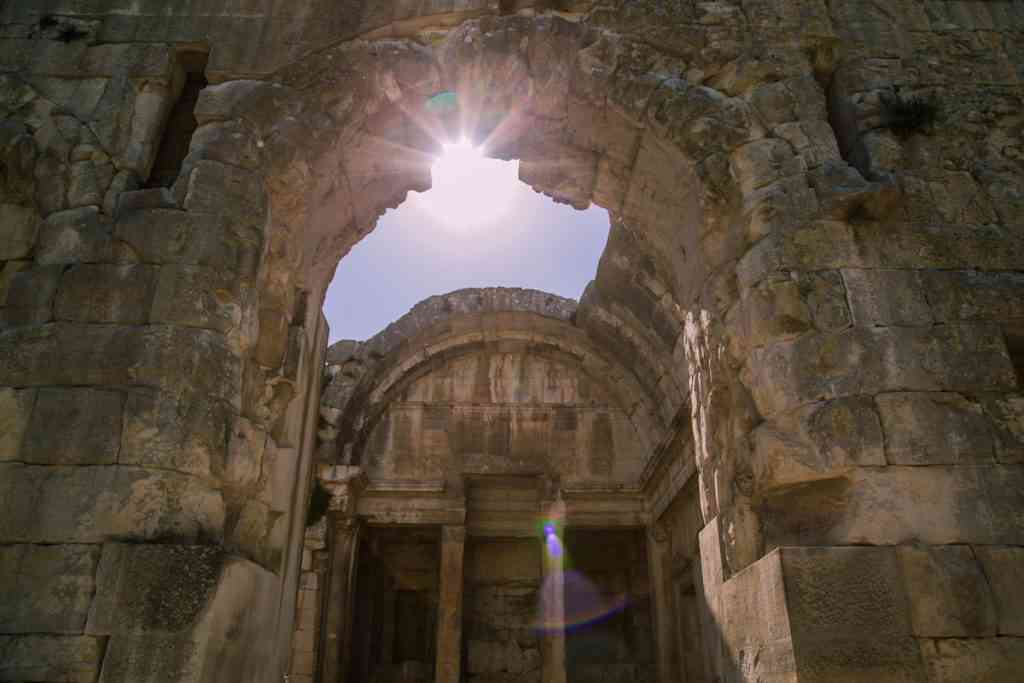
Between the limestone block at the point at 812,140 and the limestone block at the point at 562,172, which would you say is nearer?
the limestone block at the point at 812,140

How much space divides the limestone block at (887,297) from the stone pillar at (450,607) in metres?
7.98

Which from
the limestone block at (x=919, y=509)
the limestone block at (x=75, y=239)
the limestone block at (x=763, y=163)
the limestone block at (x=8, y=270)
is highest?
the limestone block at (x=763, y=163)

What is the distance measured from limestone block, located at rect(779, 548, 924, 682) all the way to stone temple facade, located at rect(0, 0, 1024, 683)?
1cm

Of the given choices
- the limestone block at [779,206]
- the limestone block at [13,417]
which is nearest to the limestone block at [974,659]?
the limestone block at [779,206]

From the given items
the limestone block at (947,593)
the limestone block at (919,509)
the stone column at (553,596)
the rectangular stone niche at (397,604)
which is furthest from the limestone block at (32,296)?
the stone column at (553,596)

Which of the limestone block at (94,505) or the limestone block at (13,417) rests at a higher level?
the limestone block at (13,417)

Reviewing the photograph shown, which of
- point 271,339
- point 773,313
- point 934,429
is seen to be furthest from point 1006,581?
point 271,339

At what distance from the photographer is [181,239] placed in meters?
4.26

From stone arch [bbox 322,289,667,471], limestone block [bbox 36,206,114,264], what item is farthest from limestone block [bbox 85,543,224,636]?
stone arch [bbox 322,289,667,471]

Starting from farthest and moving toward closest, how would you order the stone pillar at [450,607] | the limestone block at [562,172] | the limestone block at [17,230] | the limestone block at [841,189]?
1. the stone pillar at [450,607]
2. the limestone block at [562,172]
3. the limestone block at [17,230]
4. the limestone block at [841,189]

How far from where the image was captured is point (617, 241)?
862 cm

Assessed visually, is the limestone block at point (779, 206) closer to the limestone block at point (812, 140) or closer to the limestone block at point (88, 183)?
the limestone block at point (812, 140)

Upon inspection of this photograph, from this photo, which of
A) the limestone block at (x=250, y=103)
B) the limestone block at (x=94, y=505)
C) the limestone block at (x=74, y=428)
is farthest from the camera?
the limestone block at (x=250, y=103)

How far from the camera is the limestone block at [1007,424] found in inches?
143
